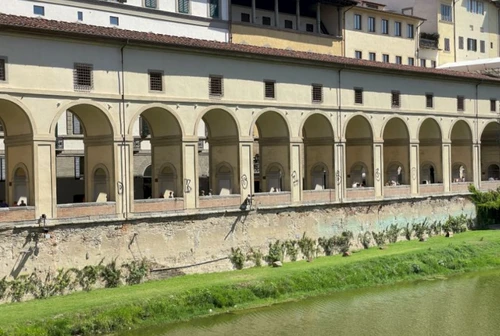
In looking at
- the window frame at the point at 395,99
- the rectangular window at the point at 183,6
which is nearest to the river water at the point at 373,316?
the window frame at the point at 395,99

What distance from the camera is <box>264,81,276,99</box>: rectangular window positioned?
39.4 metres

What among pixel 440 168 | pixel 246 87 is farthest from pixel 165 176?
pixel 440 168

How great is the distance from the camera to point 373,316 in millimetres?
29656

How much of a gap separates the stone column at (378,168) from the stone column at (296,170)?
5756 millimetres

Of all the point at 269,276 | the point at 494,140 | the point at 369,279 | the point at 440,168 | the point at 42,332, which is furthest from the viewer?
the point at 494,140

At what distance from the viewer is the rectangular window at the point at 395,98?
46500mm

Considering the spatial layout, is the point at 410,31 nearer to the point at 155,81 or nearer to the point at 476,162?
the point at 476,162

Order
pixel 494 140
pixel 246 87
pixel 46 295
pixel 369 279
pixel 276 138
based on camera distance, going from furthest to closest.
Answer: pixel 494 140
pixel 276 138
pixel 246 87
pixel 369 279
pixel 46 295

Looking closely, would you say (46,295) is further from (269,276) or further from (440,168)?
(440,168)

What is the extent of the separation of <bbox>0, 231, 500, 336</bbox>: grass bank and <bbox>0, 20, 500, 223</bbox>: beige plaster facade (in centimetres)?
348

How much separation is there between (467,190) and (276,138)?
15.8 metres

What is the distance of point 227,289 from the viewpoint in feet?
102

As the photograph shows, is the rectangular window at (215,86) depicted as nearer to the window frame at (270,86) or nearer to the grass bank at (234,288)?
the window frame at (270,86)

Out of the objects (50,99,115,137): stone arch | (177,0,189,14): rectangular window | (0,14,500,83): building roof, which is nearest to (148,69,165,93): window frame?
(0,14,500,83): building roof
